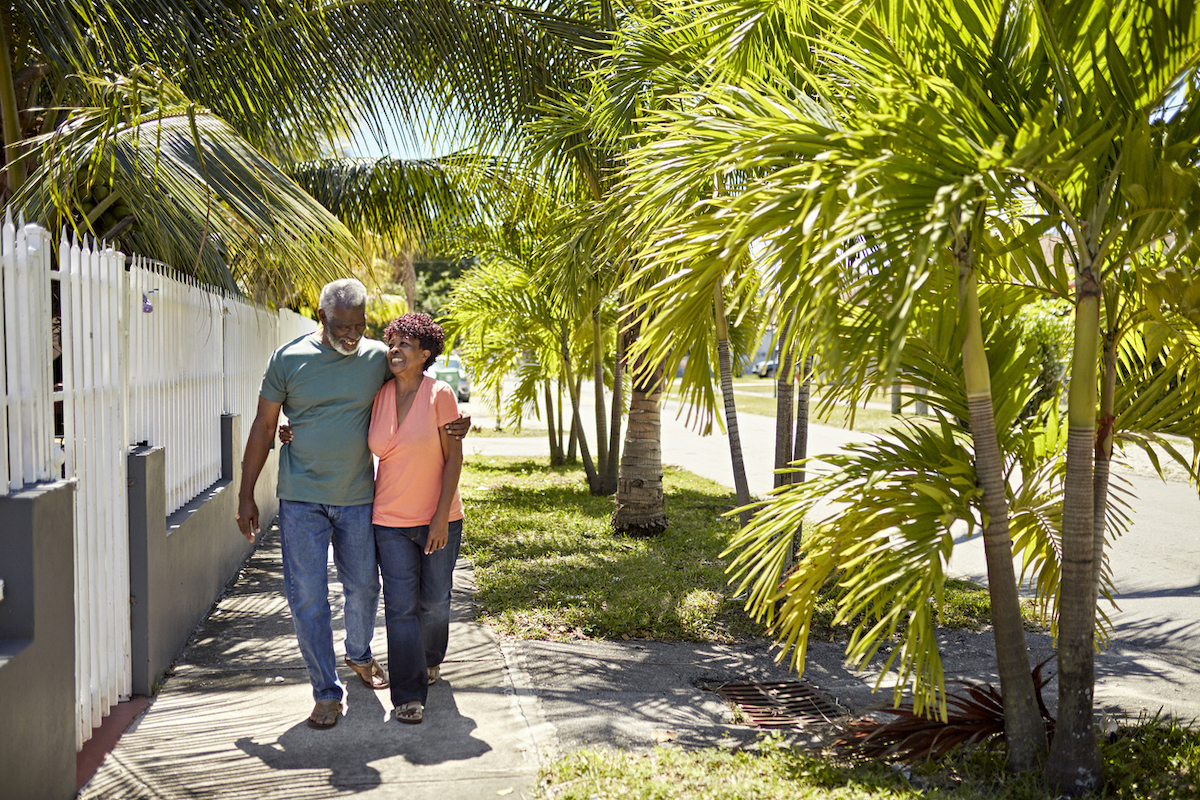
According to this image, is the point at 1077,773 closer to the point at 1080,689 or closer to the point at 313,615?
→ the point at 1080,689

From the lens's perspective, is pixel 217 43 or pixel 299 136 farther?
pixel 299 136

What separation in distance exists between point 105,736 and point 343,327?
197 cm

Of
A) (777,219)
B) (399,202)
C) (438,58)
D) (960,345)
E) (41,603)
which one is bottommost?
(41,603)

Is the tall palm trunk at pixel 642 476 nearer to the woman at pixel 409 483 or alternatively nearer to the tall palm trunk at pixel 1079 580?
the woman at pixel 409 483

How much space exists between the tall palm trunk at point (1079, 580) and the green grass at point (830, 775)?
0.40 feet

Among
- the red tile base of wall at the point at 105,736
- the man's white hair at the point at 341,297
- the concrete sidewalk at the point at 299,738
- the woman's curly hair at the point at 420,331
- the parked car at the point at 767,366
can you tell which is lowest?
the concrete sidewalk at the point at 299,738

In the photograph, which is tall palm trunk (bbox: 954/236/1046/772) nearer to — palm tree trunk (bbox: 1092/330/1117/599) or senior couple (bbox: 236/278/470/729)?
palm tree trunk (bbox: 1092/330/1117/599)

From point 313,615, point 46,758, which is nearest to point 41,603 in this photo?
point 46,758

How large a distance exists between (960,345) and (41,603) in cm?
335

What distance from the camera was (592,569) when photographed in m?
7.80

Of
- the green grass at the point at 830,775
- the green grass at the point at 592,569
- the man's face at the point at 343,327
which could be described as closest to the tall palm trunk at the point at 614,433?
the green grass at the point at 592,569

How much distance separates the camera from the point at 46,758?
10.6 feet

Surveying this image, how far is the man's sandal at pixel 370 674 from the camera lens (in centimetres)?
478

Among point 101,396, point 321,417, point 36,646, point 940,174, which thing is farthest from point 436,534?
point 940,174
